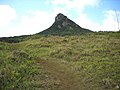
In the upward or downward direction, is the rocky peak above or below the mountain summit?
above

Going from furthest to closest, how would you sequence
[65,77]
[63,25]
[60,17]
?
[60,17], [63,25], [65,77]

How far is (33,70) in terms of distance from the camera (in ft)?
58.1

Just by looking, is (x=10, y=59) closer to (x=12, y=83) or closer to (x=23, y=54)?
(x=23, y=54)

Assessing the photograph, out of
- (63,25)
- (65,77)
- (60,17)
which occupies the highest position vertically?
(60,17)

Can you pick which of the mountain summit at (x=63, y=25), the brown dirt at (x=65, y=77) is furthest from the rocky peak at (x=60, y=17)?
the brown dirt at (x=65, y=77)

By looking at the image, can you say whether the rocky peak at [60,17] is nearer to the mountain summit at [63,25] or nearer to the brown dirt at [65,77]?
the mountain summit at [63,25]

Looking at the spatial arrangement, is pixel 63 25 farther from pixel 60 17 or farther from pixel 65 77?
pixel 65 77

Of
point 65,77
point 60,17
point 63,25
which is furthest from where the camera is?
point 60,17

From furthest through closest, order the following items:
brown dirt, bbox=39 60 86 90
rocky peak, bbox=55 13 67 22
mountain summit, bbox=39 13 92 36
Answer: rocky peak, bbox=55 13 67 22, mountain summit, bbox=39 13 92 36, brown dirt, bbox=39 60 86 90

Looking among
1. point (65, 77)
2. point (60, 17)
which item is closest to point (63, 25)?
point (60, 17)

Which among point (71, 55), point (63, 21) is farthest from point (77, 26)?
point (71, 55)

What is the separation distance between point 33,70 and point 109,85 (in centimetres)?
584

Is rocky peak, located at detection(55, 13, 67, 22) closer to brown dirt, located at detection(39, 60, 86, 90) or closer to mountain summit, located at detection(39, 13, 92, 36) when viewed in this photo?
mountain summit, located at detection(39, 13, 92, 36)

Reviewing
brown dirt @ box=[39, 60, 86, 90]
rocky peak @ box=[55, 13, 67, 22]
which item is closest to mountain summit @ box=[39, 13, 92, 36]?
rocky peak @ box=[55, 13, 67, 22]
